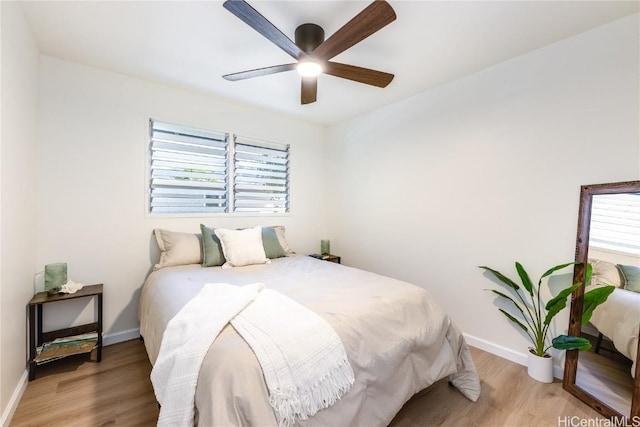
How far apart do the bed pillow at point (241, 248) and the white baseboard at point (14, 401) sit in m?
1.45

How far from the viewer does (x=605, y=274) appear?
5.82ft

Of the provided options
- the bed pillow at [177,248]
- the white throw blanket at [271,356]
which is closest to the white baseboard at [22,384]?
the bed pillow at [177,248]

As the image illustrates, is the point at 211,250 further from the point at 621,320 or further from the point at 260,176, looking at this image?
the point at 621,320

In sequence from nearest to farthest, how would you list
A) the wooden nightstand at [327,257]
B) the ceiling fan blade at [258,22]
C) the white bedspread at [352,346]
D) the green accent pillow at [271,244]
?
the white bedspread at [352,346], the ceiling fan blade at [258,22], the green accent pillow at [271,244], the wooden nightstand at [327,257]

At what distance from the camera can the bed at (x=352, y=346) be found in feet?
3.42

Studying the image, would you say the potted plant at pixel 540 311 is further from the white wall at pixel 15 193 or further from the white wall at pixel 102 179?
the white wall at pixel 15 193

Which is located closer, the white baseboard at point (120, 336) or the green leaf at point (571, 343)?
the green leaf at point (571, 343)

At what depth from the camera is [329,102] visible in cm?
314

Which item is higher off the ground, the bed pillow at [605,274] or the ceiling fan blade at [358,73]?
the ceiling fan blade at [358,73]

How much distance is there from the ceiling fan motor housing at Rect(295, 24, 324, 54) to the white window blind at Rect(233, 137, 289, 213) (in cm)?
169

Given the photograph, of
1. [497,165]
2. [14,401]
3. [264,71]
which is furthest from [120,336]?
[497,165]

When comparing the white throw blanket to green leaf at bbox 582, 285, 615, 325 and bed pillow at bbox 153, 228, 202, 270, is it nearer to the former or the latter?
bed pillow at bbox 153, 228, 202, 270

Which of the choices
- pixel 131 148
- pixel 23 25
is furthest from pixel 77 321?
pixel 23 25

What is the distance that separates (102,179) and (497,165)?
3469mm
